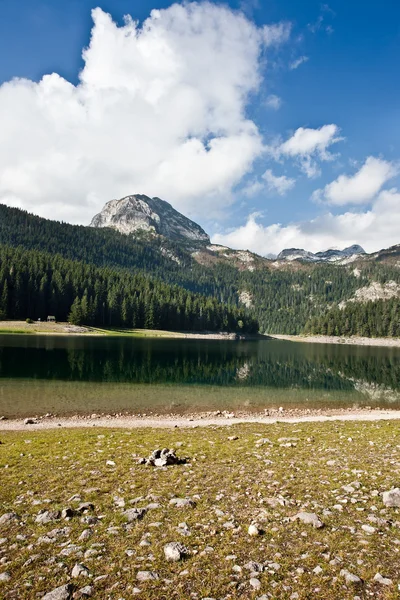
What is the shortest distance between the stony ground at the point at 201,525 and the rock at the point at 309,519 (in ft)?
0.09

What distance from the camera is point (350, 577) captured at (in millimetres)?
5930

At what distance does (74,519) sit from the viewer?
848cm

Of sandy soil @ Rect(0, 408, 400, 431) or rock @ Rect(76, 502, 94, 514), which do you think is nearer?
rock @ Rect(76, 502, 94, 514)

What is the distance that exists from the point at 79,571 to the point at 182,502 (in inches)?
144

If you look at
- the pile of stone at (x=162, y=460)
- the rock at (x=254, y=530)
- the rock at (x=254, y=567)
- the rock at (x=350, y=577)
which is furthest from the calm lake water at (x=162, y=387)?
the rock at (x=350, y=577)

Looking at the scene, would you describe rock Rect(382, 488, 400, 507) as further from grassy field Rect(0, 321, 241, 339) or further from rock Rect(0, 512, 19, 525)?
grassy field Rect(0, 321, 241, 339)

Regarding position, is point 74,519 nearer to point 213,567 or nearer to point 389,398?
point 213,567

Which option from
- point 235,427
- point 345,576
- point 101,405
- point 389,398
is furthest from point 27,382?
point 389,398

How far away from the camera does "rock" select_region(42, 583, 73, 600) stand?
553 centimetres

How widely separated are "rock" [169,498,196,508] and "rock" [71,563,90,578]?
3383 millimetres

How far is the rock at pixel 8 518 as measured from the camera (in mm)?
8398

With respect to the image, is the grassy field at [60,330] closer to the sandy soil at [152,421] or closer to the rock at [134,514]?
the sandy soil at [152,421]

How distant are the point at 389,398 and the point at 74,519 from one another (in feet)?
154

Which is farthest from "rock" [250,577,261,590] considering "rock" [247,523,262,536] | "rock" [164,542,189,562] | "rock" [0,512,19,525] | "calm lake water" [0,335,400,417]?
"calm lake water" [0,335,400,417]
